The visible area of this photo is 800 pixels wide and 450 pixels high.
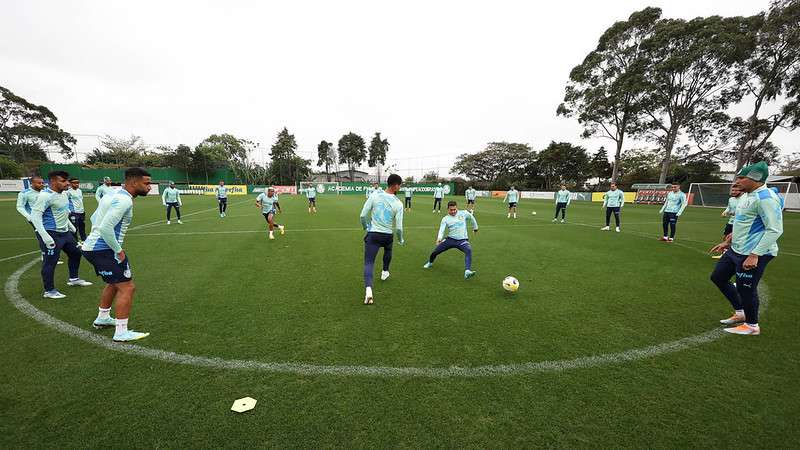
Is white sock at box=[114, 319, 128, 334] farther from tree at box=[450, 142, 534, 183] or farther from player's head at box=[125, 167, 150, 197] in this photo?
tree at box=[450, 142, 534, 183]

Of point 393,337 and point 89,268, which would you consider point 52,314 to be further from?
point 393,337

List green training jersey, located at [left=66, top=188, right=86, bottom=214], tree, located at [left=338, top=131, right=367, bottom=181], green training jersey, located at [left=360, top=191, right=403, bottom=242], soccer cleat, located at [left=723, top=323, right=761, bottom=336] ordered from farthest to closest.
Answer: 1. tree, located at [left=338, top=131, right=367, bottom=181]
2. green training jersey, located at [left=66, top=188, right=86, bottom=214]
3. green training jersey, located at [left=360, top=191, right=403, bottom=242]
4. soccer cleat, located at [left=723, top=323, right=761, bottom=336]

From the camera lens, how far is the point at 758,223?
12.6 ft

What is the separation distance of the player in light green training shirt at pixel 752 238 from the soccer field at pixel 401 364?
500mm

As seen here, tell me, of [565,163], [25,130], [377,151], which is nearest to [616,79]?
[565,163]

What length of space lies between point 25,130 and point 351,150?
2232 inches

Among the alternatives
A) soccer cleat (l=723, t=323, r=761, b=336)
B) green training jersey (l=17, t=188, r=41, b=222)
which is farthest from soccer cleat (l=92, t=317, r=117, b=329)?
soccer cleat (l=723, t=323, r=761, b=336)

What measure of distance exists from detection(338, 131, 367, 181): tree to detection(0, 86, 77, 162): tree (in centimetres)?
5172

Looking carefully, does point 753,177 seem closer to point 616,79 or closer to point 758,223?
point 758,223

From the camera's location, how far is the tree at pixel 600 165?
179 ft

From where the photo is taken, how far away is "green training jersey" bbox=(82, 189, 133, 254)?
341cm

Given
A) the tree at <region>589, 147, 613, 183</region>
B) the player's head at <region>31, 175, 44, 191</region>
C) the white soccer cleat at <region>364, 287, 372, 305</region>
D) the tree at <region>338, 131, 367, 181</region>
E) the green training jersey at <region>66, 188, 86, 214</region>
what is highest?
the tree at <region>338, 131, 367, 181</region>

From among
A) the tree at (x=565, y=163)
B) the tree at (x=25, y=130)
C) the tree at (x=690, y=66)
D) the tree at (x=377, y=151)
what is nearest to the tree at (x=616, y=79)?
the tree at (x=690, y=66)

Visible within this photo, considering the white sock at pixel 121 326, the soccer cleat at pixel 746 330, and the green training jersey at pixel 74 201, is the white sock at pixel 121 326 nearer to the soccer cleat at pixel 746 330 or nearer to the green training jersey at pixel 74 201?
the green training jersey at pixel 74 201
